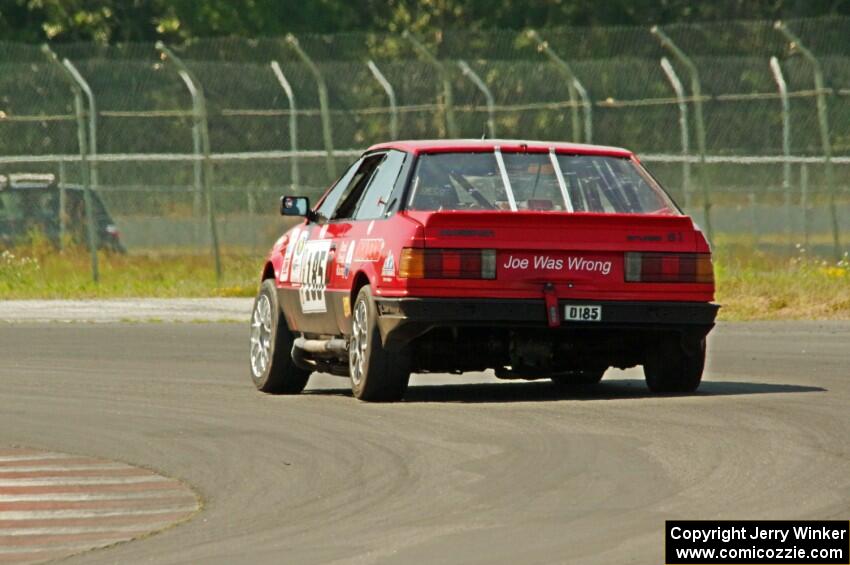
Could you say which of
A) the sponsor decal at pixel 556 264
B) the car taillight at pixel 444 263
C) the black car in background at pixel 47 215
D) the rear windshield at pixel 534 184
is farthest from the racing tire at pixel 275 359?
the black car in background at pixel 47 215

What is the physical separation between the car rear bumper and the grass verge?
30.4ft

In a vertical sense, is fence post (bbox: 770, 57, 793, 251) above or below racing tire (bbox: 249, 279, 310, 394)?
above

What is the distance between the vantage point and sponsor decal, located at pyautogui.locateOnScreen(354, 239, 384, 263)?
1289 cm

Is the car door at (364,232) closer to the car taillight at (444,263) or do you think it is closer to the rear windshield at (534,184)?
the rear windshield at (534,184)

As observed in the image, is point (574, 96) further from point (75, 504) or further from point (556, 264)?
point (75, 504)

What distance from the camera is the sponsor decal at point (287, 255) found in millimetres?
14609

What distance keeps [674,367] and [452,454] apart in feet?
10.5

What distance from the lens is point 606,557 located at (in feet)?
24.2

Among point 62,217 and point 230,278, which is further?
point 62,217

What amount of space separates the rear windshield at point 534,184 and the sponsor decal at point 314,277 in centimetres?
103

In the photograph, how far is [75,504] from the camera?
9.11 metres

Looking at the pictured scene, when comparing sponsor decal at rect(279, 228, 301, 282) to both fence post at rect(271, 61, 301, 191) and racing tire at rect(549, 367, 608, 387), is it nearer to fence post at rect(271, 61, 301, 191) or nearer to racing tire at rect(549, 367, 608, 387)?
racing tire at rect(549, 367, 608, 387)

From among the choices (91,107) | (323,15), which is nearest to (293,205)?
(91,107)

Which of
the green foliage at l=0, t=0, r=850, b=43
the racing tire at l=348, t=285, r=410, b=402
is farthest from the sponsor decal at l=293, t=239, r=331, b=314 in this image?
the green foliage at l=0, t=0, r=850, b=43
